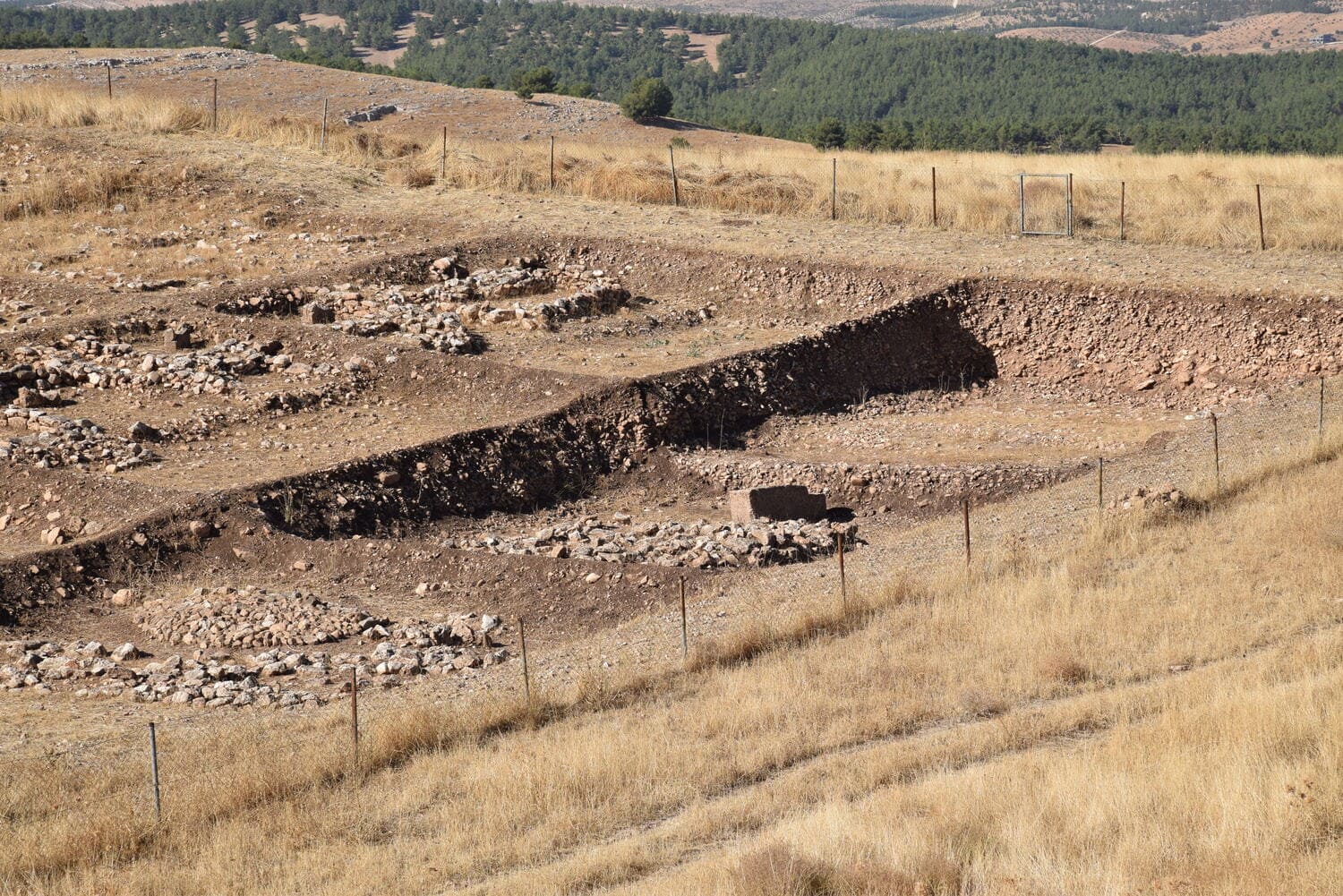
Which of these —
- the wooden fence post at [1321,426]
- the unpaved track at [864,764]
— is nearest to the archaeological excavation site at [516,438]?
the wooden fence post at [1321,426]

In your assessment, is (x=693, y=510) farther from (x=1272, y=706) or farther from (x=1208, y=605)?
(x=1272, y=706)

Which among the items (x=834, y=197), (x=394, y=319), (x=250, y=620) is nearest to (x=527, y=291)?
(x=394, y=319)

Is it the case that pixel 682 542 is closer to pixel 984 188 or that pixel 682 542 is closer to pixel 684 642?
pixel 684 642

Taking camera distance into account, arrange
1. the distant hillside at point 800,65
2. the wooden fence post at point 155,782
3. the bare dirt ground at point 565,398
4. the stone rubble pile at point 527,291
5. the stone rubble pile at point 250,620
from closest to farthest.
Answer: the wooden fence post at point 155,782 → the stone rubble pile at point 250,620 → the bare dirt ground at point 565,398 → the stone rubble pile at point 527,291 → the distant hillside at point 800,65

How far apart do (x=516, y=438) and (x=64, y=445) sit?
17.9ft

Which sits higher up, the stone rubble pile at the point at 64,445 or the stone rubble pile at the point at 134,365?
the stone rubble pile at the point at 134,365

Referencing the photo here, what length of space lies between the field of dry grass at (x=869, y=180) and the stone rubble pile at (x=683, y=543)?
43.0 ft

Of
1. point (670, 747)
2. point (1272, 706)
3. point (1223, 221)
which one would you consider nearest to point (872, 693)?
point (670, 747)

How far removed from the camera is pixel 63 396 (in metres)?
20.5

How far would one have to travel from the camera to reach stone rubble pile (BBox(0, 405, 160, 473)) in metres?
17.8

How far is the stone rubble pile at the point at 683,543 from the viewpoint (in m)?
16.6

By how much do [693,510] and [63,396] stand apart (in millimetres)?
8730

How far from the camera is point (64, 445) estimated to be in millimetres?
18141

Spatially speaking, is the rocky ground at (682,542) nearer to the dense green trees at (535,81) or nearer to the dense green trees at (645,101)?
the dense green trees at (645,101)
